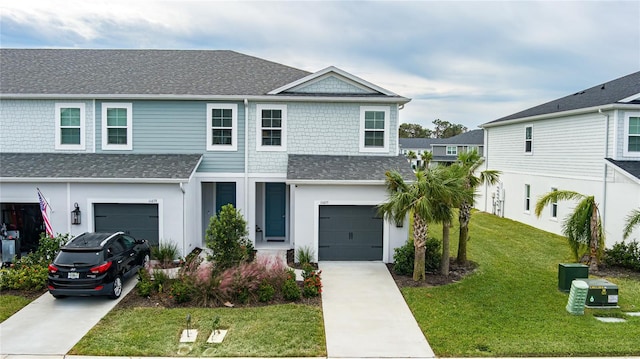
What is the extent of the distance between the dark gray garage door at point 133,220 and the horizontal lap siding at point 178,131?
2579 millimetres

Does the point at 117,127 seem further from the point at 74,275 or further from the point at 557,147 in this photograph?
the point at 557,147


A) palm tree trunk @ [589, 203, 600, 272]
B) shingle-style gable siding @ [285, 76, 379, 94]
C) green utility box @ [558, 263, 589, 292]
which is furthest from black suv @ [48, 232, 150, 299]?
palm tree trunk @ [589, 203, 600, 272]

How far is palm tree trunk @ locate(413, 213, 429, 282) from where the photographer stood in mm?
12445

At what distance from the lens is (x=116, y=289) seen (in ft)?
35.0

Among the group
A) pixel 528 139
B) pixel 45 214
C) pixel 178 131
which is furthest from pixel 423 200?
Result: pixel 528 139

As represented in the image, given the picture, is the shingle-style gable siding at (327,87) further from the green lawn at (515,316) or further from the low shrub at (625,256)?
the low shrub at (625,256)

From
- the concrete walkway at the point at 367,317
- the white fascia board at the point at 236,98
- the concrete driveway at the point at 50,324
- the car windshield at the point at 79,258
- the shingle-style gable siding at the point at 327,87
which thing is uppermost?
the shingle-style gable siding at the point at 327,87

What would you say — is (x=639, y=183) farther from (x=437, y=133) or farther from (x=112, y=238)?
(x=437, y=133)

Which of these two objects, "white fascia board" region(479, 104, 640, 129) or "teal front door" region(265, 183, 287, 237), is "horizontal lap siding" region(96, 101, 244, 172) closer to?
"teal front door" region(265, 183, 287, 237)

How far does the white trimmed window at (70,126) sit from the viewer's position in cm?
1633

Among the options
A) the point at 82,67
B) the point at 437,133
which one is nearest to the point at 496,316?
the point at 82,67

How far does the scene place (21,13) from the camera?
54.0 feet

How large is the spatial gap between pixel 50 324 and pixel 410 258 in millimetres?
9519

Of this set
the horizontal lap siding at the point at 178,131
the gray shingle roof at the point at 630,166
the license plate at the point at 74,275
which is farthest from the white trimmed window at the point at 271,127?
the gray shingle roof at the point at 630,166
